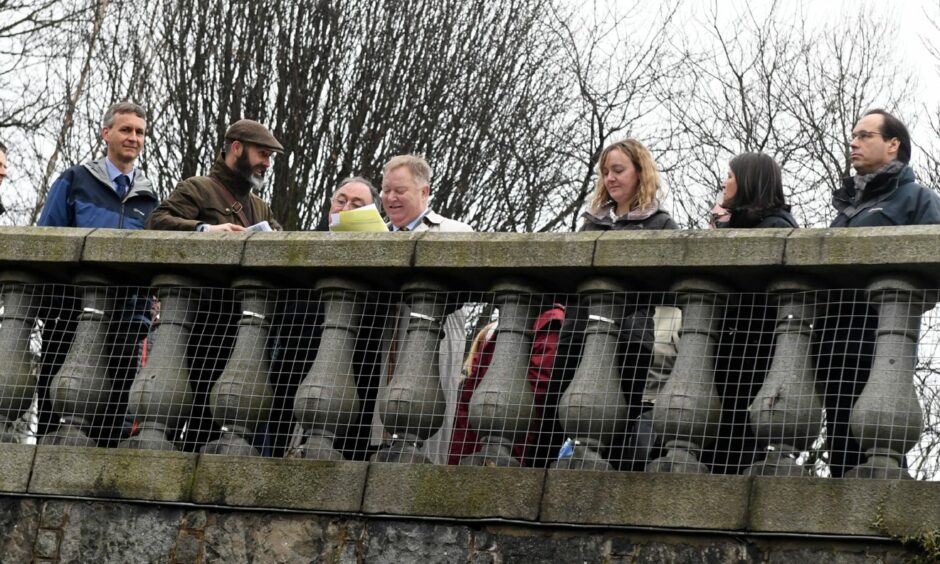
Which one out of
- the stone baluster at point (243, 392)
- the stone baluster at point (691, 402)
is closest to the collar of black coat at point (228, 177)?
the stone baluster at point (243, 392)

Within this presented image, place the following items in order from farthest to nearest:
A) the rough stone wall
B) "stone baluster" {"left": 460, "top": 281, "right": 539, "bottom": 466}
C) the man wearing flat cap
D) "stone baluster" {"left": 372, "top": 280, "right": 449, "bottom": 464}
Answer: the man wearing flat cap → "stone baluster" {"left": 372, "top": 280, "right": 449, "bottom": 464} → "stone baluster" {"left": 460, "top": 281, "right": 539, "bottom": 466} → the rough stone wall

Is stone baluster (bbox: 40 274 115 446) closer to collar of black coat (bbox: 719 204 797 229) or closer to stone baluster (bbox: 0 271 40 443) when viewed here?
stone baluster (bbox: 0 271 40 443)

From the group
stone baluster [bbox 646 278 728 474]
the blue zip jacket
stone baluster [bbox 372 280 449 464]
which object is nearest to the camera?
stone baluster [bbox 646 278 728 474]

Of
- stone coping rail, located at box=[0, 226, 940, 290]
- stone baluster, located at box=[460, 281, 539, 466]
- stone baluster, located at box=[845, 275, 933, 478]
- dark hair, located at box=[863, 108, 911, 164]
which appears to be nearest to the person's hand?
stone coping rail, located at box=[0, 226, 940, 290]

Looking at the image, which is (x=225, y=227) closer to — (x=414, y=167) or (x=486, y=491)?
(x=414, y=167)

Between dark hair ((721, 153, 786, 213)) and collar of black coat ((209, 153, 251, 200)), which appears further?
collar of black coat ((209, 153, 251, 200))

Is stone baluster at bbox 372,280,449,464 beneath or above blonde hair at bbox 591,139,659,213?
beneath

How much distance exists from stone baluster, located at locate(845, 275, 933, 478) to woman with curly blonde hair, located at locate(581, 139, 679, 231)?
1198mm

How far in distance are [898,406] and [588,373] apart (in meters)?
1.08

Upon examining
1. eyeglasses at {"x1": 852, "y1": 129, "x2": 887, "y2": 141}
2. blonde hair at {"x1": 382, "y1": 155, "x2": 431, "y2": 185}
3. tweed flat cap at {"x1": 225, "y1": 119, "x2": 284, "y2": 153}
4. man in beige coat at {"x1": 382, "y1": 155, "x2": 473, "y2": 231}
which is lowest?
man in beige coat at {"x1": 382, "y1": 155, "x2": 473, "y2": 231}

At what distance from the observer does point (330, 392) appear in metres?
6.43

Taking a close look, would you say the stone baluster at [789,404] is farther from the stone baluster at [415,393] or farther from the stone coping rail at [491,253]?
the stone baluster at [415,393]

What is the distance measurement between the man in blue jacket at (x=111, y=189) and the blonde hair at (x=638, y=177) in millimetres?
2371

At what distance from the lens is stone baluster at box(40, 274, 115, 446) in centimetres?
682
